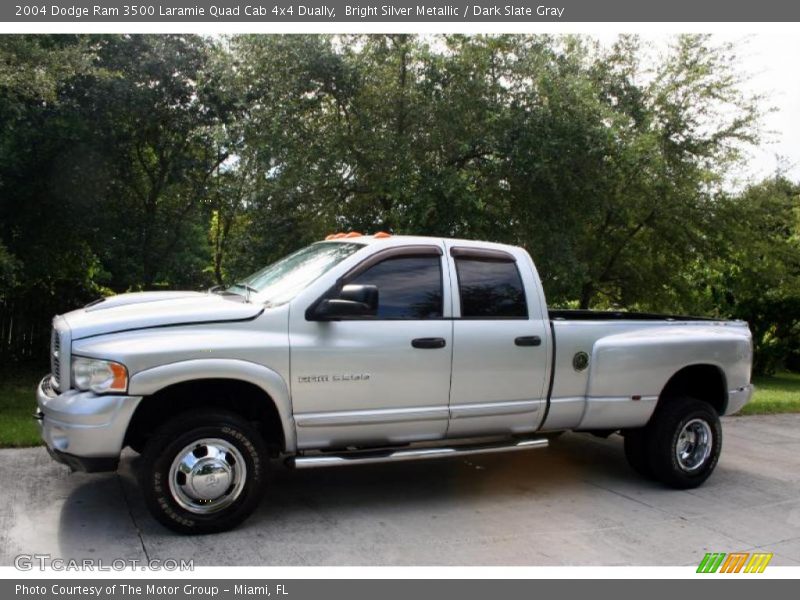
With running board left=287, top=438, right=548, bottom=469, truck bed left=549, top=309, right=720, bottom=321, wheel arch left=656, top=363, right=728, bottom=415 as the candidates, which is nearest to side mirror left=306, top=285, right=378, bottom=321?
running board left=287, top=438, right=548, bottom=469

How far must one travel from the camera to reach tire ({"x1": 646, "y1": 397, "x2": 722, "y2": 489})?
643cm

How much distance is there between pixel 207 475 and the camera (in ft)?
16.0

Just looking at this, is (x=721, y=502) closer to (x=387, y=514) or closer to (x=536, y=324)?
(x=536, y=324)

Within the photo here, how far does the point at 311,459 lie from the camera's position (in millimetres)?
5090

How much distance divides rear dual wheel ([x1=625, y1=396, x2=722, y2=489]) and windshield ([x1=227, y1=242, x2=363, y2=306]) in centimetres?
301

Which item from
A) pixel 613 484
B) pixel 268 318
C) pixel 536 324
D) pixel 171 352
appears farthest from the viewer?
pixel 613 484

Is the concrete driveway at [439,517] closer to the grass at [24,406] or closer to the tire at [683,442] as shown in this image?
the tire at [683,442]

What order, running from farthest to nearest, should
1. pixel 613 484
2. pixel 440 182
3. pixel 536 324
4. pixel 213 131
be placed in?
pixel 213 131
pixel 440 182
pixel 613 484
pixel 536 324

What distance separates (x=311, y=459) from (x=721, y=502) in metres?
3.49

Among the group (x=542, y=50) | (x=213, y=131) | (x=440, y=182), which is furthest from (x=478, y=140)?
(x=213, y=131)

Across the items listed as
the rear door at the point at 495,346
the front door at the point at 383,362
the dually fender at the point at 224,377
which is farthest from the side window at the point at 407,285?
the dually fender at the point at 224,377

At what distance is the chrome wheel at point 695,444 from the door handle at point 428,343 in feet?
8.28

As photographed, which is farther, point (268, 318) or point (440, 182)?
point (440, 182)

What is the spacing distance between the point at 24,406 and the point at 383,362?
5.88 m
